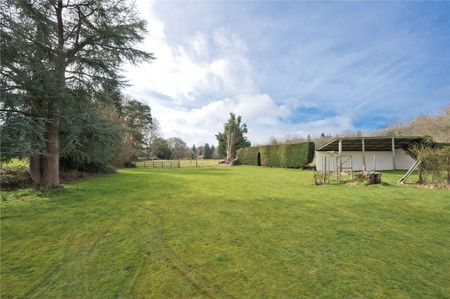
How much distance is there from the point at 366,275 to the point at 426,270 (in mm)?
814

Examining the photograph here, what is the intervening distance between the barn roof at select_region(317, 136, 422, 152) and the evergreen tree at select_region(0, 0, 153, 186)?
48.7ft

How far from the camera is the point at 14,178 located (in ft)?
34.3

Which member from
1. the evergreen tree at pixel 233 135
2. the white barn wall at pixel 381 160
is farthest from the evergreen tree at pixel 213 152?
the white barn wall at pixel 381 160

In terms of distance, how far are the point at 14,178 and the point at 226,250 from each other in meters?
11.5

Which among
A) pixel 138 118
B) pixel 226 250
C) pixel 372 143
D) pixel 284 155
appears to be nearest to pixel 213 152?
pixel 138 118

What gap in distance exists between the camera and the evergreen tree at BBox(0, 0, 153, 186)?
24.6ft

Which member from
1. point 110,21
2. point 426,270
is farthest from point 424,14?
point 110,21

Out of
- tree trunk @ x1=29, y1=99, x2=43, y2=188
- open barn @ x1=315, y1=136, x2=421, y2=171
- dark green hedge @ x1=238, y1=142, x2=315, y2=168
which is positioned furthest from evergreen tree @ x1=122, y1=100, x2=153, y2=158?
open barn @ x1=315, y1=136, x2=421, y2=171

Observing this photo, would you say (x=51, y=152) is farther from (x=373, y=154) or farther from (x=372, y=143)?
(x=373, y=154)

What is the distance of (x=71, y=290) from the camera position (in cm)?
259

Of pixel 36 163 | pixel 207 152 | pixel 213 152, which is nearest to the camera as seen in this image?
pixel 36 163

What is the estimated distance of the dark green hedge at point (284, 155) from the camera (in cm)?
2227

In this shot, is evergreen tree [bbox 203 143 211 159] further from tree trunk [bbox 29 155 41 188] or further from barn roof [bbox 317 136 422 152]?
tree trunk [bbox 29 155 41 188]

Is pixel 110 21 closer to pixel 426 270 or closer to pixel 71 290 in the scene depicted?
pixel 71 290
